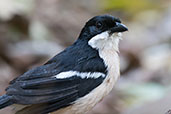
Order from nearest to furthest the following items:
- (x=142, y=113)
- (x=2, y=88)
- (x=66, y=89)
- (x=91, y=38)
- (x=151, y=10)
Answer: (x=66, y=89) → (x=91, y=38) → (x=142, y=113) → (x=2, y=88) → (x=151, y=10)

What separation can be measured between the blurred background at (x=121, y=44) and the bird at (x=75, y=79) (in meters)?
1.68

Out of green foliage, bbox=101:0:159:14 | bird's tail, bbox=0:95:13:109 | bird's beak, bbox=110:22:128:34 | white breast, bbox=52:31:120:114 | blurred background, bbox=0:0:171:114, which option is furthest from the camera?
green foliage, bbox=101:0:159:14

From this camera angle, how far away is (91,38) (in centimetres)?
610

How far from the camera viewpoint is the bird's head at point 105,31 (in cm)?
594

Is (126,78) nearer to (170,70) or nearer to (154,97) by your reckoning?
(170,70)

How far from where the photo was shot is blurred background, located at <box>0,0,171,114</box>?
8.66m

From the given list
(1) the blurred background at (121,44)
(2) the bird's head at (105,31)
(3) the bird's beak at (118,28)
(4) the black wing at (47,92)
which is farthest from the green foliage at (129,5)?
(4) the black wing at (47,92)

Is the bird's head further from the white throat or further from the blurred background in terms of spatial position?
the blurred background

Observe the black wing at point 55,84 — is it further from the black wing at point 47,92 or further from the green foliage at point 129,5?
the green foliage at point 129,5

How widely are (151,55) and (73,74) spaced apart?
4827mm

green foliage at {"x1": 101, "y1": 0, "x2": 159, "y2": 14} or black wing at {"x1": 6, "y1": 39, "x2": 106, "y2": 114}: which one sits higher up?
green foliage at {"x1": 101, "y1": 0, "x2": 159, "y2": 14}

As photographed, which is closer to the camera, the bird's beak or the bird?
the bird

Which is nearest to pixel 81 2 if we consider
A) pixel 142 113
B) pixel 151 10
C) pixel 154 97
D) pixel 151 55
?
pixel 151 10

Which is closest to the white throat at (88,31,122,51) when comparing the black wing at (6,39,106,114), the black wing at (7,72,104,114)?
the black wing at (6,39,106,114)
